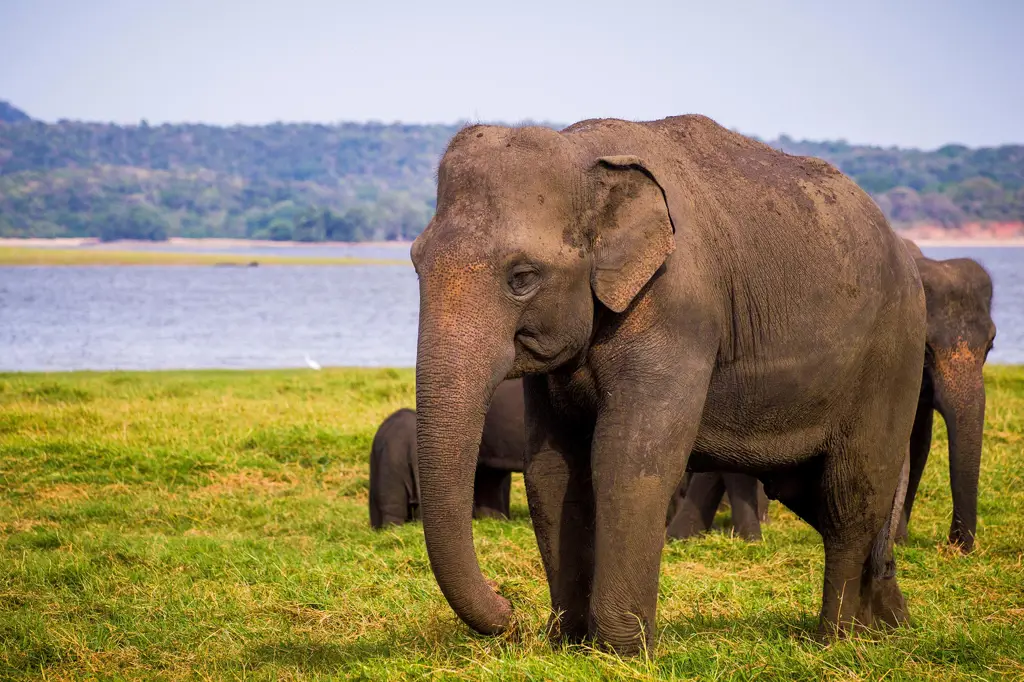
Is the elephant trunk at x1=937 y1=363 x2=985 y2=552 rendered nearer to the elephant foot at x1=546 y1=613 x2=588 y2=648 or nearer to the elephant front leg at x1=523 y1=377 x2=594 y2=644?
the elephant foot at x1=546 y1=613 x2=588 y2=648

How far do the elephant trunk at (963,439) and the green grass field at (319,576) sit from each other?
0.18 m

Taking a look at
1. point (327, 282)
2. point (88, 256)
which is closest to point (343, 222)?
point (88, 256)

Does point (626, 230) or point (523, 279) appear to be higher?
point (626, 230)

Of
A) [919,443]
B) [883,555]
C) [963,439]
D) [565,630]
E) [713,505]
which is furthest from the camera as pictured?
[919,443]

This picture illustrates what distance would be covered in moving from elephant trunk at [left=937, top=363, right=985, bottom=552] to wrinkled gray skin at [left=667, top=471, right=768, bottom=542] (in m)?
1.34

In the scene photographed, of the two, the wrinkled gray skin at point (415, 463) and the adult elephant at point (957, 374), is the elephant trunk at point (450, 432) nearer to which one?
the wrinkled gray skin at point (415, 463)

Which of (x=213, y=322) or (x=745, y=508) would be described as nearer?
(x=745, y=508)

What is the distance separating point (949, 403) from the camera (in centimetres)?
920

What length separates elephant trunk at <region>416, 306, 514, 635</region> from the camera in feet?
15.2

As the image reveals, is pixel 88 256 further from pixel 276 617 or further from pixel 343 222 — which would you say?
pixel 276 617

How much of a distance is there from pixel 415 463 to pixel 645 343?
5.06 metres

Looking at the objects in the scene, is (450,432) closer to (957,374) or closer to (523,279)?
(523,279)

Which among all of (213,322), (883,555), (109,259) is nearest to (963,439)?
(883,555)

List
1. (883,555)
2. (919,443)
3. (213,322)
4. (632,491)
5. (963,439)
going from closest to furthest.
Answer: (632,491)
(883,555)
(963,439)
(919,443)
(213,322)
